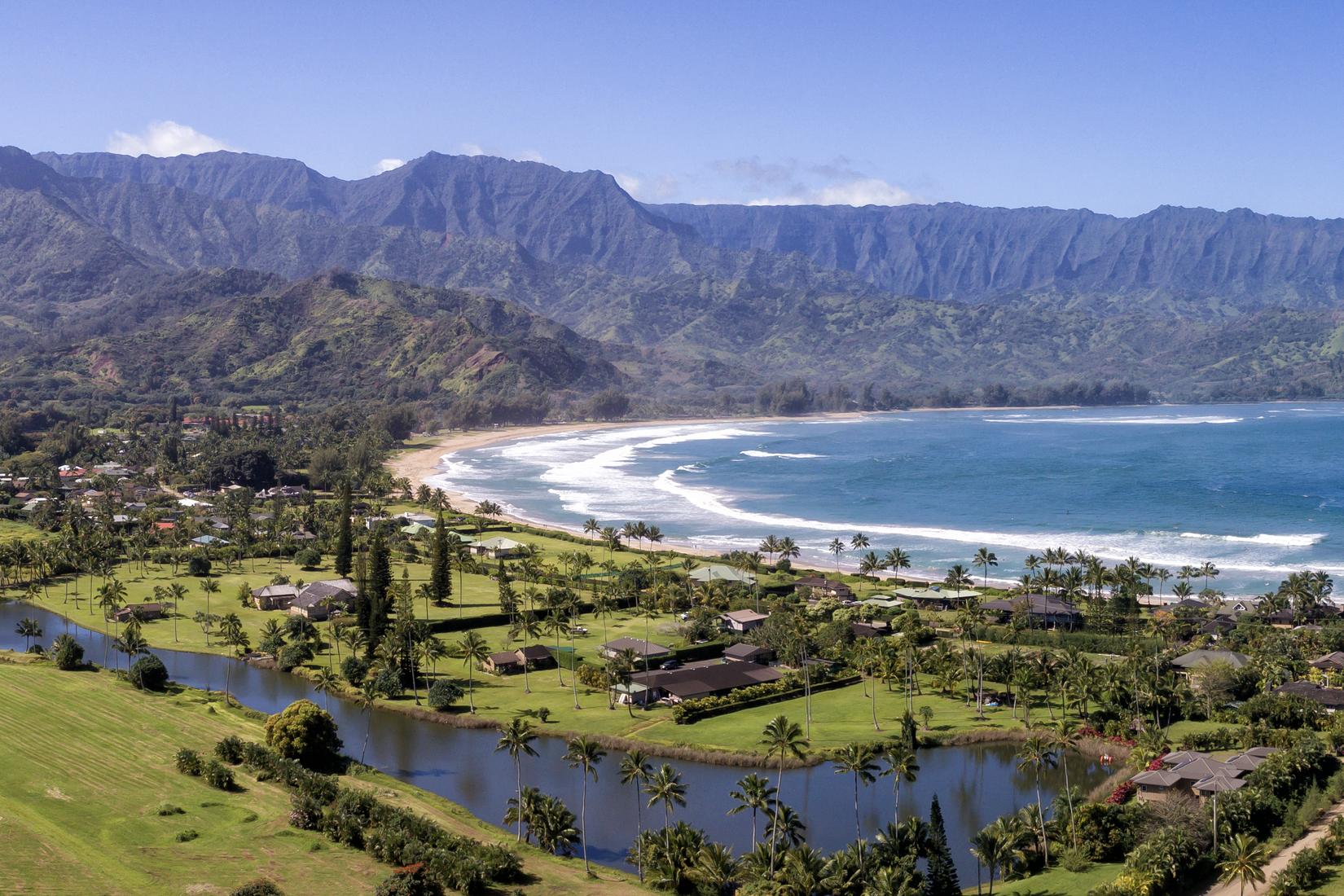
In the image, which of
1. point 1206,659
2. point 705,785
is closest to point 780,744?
point 705,785

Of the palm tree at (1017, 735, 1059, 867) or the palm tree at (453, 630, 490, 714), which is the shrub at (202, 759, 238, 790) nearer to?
the palm tree at (453, 630, 490, 714)

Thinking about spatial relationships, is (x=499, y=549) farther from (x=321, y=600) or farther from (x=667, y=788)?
(x=667, y=788)

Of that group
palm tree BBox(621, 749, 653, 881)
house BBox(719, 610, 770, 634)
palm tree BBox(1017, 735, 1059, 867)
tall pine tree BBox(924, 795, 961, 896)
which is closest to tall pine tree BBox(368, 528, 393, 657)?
house BBox(719, 610, 770, 634)

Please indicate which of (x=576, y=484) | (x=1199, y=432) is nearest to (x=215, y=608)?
(x=576, y=484)

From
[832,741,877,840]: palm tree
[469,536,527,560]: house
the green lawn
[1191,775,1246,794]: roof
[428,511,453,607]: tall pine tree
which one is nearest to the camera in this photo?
the green lawn

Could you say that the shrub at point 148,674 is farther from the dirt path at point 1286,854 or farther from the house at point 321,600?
the dirt path at point 1286,854

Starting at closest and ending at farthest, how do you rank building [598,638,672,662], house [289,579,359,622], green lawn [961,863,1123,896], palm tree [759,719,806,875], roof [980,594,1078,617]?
green lawn [961,863,1123,896] < palm tree [759,719,806,875] < building [598,638,672,662] < roof [980,594,1078,617] < house [289,579,359,622]
